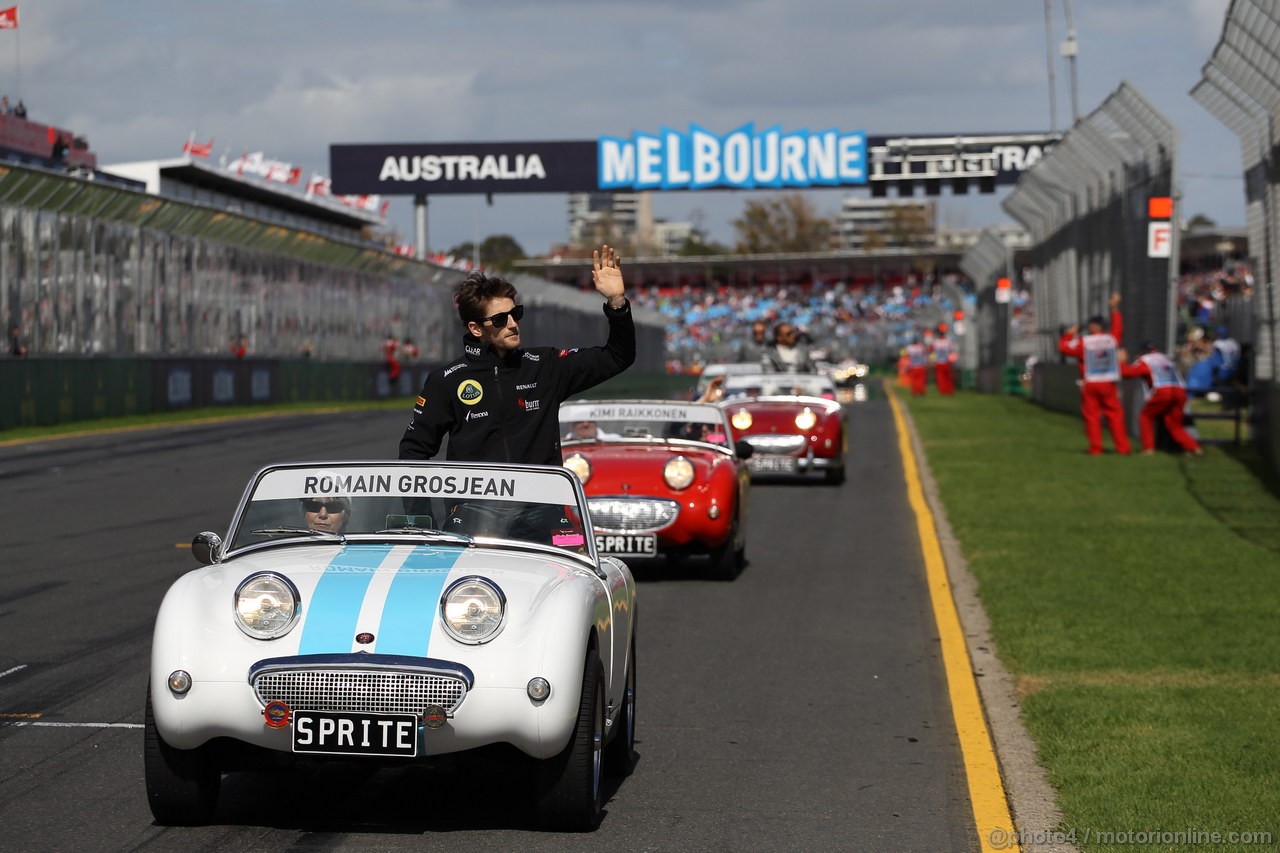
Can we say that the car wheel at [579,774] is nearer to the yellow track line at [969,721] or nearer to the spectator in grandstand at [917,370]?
the yellow track line at [969,721]

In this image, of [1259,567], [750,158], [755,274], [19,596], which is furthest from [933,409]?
[755,274]

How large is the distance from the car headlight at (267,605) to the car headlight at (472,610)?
44cm

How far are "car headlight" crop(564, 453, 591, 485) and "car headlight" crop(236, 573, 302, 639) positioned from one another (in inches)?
244

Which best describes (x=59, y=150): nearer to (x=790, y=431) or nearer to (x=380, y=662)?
(x=790, y=431)

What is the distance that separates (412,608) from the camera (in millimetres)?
5164

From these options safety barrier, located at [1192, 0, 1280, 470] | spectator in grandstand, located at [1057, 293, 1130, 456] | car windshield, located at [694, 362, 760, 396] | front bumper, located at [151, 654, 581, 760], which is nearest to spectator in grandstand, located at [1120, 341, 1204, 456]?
spectator in grandstand, located at [1057, 293, 1130, 456]

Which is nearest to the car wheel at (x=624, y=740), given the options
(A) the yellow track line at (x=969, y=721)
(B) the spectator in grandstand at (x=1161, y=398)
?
(A) the yellow track line at (x=969, y=721)

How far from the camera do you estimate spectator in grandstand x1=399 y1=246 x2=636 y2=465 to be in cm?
661

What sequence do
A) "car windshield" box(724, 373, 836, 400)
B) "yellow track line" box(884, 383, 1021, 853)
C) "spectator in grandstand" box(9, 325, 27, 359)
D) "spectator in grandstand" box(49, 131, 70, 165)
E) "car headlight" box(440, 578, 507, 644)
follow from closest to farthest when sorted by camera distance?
1. "car headlight" box(440, 578, 507, 644)
2. "yellow track line" box(884, 383, 1021, 853)
3. "car windshield" box(724, 373, 836, 400)
4. "spectator in grandstand" box(9, 325, 27, 359)
5. "spectator in grandstand" box(49, 131, 70, 165)

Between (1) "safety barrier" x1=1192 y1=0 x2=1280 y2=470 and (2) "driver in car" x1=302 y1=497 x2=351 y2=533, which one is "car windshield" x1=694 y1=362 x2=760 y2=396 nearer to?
(1) "safety barrier" x1=1192 y1=0 x2=1280 y2=470

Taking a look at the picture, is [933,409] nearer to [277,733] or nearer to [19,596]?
[19,596]

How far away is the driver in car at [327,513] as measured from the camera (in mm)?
5961

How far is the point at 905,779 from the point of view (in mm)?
6207

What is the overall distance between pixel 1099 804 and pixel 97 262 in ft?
93.4
